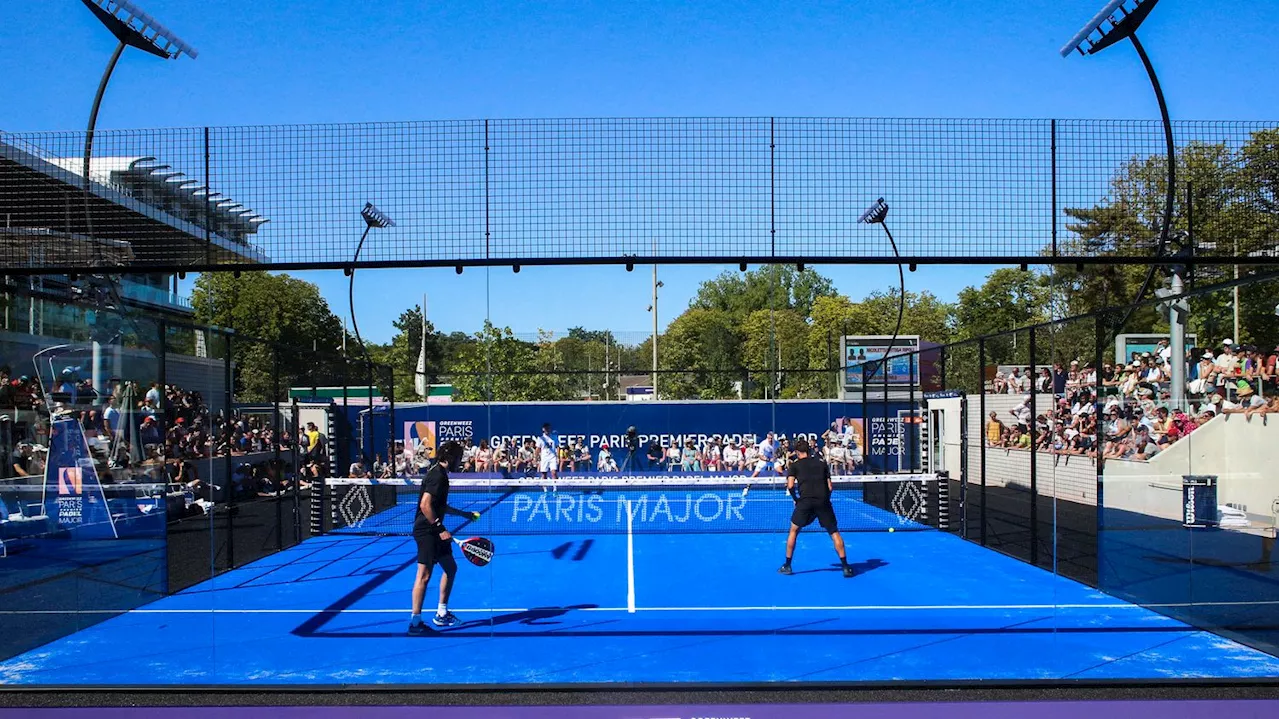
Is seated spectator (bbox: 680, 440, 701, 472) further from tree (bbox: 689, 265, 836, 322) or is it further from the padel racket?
the padel racket

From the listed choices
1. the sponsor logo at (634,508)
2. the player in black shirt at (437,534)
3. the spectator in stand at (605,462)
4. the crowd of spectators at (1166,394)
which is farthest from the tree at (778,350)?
the player in black shirt at (437,534)

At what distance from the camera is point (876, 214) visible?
781 centimetres

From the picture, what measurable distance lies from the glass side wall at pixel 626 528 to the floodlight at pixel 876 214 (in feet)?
9.21

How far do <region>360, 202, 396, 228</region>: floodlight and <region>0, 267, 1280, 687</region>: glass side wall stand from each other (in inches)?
94.0

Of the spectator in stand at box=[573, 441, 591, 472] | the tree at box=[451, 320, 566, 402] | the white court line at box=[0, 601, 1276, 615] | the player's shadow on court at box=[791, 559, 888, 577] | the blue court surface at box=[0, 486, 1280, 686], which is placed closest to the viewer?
the blue court surface at box=[0, 486, 1280, 686]

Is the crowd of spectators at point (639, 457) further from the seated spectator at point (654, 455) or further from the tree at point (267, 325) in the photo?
the tree at point (267, 325)

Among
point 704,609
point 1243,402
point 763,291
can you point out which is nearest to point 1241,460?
point 1243,402

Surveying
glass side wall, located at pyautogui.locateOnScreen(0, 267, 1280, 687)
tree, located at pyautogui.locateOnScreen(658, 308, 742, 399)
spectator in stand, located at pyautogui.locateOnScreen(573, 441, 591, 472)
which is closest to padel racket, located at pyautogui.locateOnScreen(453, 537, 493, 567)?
glass side wall, located at pyautogui.locateOnScreen(0, 267, 1280, 687)

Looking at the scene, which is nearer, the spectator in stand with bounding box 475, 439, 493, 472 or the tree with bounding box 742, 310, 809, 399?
the spectator in stand with bounding box 475, 439, 493, 472

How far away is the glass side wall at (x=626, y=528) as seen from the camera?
777cm

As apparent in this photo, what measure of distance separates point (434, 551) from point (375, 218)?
10.2 ft

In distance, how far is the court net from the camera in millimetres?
16281

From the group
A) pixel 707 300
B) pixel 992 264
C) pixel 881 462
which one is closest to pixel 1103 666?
pixel 992 264

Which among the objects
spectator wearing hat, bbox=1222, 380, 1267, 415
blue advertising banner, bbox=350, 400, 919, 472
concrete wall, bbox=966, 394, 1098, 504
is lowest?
concrete wall, bbox=966, 394, 1098, 504
